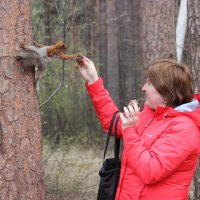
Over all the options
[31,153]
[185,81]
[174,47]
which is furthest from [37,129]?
[174,47]

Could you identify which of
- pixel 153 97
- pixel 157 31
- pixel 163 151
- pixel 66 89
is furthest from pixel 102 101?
pixel 66 89

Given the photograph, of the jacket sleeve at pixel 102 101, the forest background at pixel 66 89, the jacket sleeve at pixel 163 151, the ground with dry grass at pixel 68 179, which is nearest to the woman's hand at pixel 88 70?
the jacket sleeve at pixel 102 101

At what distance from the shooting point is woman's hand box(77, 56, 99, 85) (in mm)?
3408

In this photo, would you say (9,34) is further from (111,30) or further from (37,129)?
(111,30)

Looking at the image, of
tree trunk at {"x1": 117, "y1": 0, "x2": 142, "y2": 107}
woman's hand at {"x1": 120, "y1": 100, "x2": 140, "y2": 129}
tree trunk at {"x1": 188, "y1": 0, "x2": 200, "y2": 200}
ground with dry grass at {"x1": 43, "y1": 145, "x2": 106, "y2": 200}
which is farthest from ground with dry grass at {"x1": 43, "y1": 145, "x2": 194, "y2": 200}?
woman's hand at {"x1": 120, "y1": 100, "x2": 140, "y2": 129}

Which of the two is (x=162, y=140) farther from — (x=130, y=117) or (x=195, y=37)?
(x=195, y=37)

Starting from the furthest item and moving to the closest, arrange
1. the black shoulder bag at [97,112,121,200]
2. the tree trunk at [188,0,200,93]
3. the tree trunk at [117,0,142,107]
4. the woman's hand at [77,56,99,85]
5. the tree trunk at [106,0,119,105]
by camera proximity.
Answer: the tree trunk at [106,0,119,105], the tree trunk at [117,0,142,107], the tree trunk at [188,0,200,93], the woman's hand at [77,56,99,85], the black shoulder bag at [97,112,121,200]

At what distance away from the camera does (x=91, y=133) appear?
12.6 m

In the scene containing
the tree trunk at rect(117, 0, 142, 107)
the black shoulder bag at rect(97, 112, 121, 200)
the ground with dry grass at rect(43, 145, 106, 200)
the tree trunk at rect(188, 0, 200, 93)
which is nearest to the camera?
the black shoulder bag at rect(97, 112, 121, 200)

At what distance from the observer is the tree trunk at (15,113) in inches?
115

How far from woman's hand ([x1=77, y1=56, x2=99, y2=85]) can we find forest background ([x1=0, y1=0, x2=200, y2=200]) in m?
0.15

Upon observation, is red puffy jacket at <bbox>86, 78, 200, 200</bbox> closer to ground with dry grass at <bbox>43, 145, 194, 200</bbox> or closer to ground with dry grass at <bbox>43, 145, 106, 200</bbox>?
ground with dry grass at <bbox>43, 145, 194, 200</bbox>

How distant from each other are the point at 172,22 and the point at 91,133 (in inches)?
222

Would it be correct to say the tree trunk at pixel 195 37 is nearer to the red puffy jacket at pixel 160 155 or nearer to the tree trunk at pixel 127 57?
the red puffy jacket at pixel 160 155
